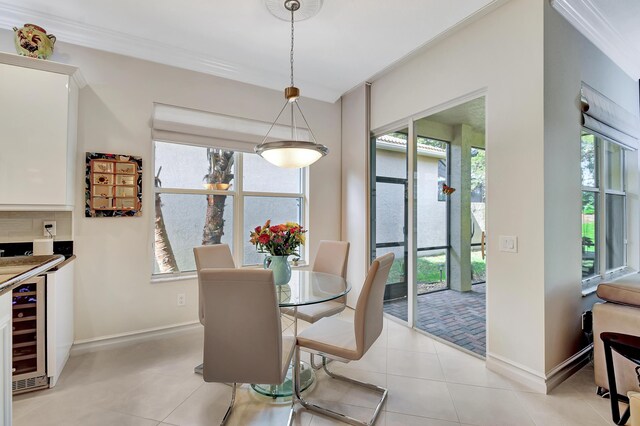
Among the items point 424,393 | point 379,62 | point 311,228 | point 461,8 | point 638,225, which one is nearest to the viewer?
point 424,393

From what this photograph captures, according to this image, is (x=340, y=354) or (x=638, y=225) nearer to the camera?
(x=340, y=354)

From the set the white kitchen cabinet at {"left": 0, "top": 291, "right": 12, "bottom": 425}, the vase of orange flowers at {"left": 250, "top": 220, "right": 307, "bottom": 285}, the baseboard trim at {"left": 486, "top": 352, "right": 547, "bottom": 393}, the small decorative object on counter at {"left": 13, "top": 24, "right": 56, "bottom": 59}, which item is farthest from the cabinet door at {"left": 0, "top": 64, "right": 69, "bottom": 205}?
the baseboard trim at {"left": 486, "top": 352, "right": 547, "bottom": 393}

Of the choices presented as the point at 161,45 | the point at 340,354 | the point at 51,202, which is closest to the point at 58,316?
the point at 51,202

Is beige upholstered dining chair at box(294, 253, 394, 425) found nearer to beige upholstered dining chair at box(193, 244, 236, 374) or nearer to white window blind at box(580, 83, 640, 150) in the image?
beige upholstered dining chair at box(193, 244, 236, 374)

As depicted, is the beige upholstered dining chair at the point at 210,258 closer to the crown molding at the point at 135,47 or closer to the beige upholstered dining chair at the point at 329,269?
the beige upholstered dining chair at the point at 329,269

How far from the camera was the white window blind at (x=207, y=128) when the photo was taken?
2998 millimetres

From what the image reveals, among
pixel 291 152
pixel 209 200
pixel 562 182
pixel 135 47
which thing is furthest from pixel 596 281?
pixel 135 47

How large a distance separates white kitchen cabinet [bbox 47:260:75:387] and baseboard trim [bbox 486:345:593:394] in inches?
131

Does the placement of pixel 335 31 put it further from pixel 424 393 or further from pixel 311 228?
pixel 424 393

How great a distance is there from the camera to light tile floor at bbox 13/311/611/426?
1.79m

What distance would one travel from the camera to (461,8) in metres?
2.38

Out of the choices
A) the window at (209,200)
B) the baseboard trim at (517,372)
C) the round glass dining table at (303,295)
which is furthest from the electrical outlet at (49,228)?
the baseboard trim at (517,372)

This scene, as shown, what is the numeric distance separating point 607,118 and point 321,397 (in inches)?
142

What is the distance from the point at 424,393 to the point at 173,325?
2.50 meters
